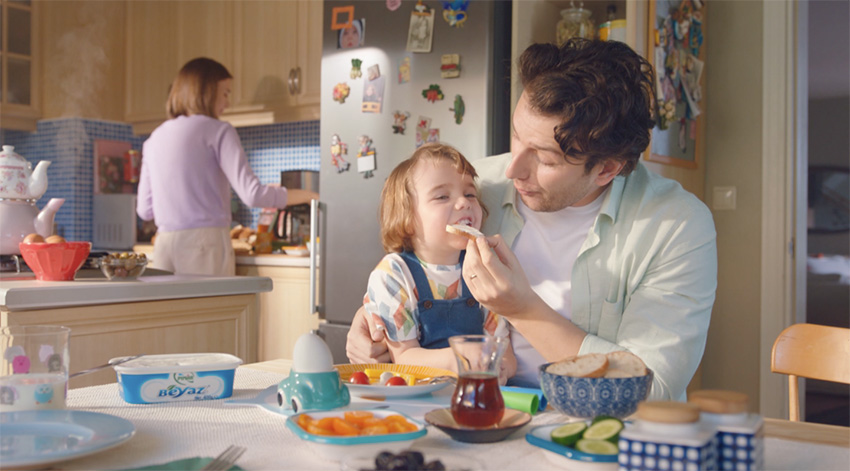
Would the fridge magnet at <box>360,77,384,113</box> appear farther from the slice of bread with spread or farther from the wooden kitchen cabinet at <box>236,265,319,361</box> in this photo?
the slice of bread with spread

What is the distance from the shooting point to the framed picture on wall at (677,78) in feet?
8.63

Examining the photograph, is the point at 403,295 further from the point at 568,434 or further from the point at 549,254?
the point at 568,434

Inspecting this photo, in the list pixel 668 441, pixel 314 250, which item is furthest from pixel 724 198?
pixel 668 441

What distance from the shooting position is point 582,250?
4.76 feet

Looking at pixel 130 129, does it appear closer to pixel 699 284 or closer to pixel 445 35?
pixel 445 35

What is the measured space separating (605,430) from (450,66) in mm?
2277

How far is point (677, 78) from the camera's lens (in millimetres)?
2809

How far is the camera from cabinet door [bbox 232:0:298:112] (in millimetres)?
3975

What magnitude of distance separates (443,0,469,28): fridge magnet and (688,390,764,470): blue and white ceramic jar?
2.35m

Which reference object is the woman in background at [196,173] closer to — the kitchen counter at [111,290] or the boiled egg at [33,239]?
the kitchen counter at [111,290]

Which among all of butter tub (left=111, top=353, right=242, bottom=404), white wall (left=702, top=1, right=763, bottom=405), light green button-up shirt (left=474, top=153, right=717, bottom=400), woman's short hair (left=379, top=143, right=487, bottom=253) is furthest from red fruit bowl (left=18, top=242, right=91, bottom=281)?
white wall (left=702, top=1, right=763, bottom=405)

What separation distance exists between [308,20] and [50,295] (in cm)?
248

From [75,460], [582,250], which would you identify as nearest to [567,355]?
[582,250]

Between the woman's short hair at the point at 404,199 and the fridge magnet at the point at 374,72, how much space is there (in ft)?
4.86
